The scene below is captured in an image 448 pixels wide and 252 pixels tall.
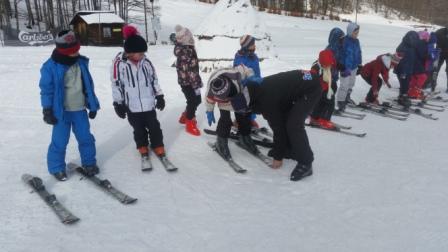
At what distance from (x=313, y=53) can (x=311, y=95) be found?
12.3 meters

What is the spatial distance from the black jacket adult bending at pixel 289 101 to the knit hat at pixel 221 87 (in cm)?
32

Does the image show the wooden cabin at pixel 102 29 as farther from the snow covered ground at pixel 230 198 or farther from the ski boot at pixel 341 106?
the ski boot at pixel 341 106

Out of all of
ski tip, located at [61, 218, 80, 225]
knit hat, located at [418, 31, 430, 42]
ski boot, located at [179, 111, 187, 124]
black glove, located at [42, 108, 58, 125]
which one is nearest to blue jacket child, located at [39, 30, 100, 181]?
black glove, located at [42, 108, 58, 125]

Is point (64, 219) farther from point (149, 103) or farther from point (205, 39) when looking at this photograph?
point (205, 39)

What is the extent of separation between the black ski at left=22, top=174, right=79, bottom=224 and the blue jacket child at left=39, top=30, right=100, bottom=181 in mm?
256

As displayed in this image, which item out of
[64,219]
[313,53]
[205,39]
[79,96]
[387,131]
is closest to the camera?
[64,219]

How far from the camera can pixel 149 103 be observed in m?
4.83

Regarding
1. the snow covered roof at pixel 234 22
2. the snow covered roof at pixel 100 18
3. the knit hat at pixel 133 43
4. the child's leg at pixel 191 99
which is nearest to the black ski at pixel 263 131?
the child's leg at pixel 191 99

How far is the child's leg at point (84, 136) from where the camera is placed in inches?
175

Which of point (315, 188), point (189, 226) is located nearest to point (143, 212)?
point (189, 226)

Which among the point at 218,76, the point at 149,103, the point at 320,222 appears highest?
the point at 218,76

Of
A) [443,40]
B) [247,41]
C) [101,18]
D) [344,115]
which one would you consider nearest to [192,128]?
[247,41]

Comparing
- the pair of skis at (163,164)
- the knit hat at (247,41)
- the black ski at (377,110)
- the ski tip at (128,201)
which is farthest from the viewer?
the black ski at (377,110)

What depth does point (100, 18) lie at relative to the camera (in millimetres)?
25406
